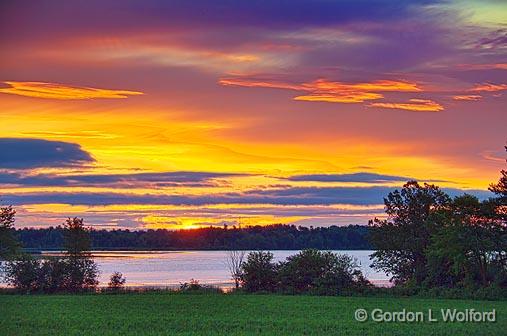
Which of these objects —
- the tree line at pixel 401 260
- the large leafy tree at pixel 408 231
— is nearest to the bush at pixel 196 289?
the tree line at pixel 401 260

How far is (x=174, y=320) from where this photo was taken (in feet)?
136

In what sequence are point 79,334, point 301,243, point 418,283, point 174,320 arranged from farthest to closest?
point 301,243, point 418,283, point 174,320, point 79,334

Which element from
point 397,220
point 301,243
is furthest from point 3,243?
point 301,243

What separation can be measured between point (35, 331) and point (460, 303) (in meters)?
29.4

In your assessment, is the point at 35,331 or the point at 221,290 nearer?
the point at 35,331

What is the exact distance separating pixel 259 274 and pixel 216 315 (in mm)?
22681

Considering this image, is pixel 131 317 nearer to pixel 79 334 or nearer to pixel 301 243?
pixel 79 334

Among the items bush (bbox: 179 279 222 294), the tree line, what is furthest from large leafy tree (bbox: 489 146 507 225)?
bush (bbox: 179 279 222 294)

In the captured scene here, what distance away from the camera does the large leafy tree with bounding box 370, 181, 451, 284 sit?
67438 mm

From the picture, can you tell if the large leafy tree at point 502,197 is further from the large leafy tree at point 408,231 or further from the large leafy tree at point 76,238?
the large leafy tree at point 76,238

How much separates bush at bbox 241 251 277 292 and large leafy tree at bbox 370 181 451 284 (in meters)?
8.95

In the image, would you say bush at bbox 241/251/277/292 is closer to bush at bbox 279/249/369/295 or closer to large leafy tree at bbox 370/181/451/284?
bush at bbox 279/249/369/295

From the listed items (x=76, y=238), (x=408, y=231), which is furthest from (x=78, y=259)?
(x=408, y=231)

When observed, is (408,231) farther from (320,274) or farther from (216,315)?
(216,315)
